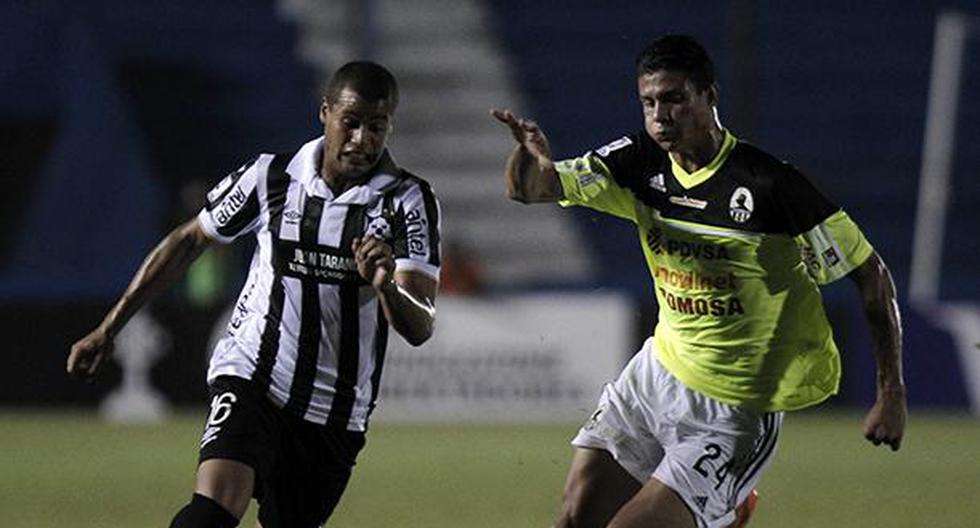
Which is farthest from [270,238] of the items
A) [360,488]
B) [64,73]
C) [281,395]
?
[64,73]

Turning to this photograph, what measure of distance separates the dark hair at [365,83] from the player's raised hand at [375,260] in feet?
2.24

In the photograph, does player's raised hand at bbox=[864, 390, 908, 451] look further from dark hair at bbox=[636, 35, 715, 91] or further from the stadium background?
the stadium background

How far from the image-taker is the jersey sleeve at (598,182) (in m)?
6.77

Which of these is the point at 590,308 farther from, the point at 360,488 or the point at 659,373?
the point at 659,373

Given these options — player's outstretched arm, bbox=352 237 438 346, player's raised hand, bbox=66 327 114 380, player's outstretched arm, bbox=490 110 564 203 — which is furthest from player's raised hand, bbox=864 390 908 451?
player's raised hand, bbox=66 327 114 380

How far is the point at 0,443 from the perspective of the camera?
47.2 ft

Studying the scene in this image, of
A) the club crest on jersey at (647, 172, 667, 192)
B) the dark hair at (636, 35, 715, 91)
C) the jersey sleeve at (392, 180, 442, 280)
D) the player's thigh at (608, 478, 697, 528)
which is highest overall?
the dark hair at (636, 35, 715, 91)

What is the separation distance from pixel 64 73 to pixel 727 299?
616 inches

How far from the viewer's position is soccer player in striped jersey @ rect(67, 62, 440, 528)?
6492 millimetres

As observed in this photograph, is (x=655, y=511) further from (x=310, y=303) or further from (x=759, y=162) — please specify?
(x=310, y=303)

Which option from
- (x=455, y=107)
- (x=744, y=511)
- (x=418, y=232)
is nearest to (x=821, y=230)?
(x=744, y=511)

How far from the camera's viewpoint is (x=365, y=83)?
6.38 metres

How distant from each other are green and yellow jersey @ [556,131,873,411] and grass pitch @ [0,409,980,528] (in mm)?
3526

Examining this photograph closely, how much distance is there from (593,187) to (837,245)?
2.81ft
